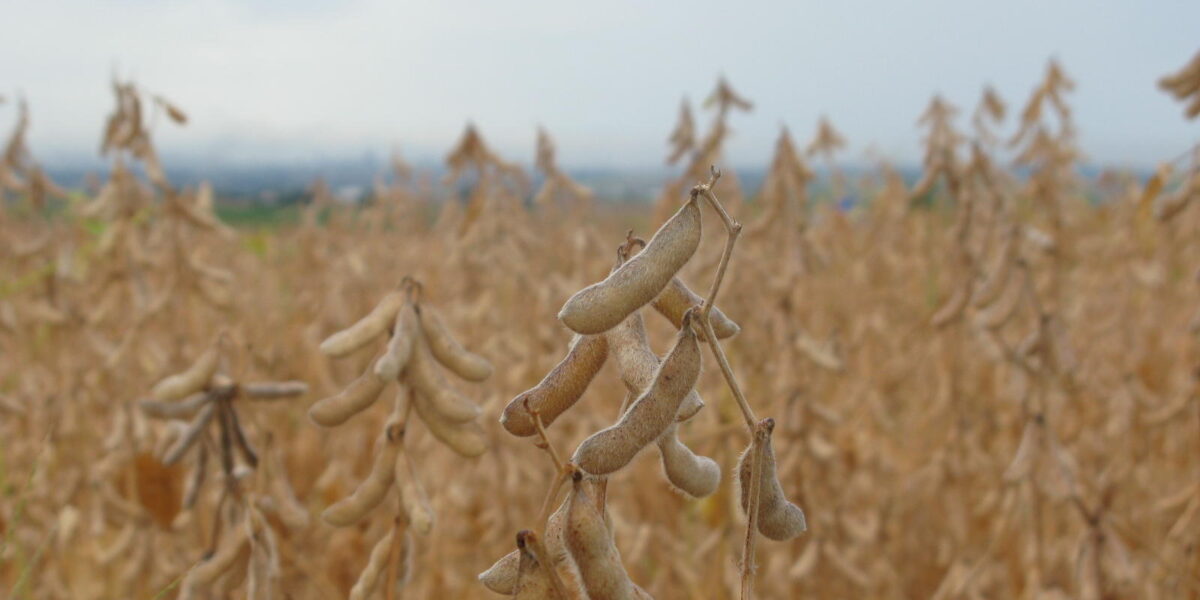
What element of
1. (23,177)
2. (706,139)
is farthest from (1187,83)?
(23,177)

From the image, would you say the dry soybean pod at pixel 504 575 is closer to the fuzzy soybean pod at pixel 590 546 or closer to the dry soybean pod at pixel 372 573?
the fuzzy soybean pod at pixel 590 546

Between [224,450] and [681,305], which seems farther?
[224,450]

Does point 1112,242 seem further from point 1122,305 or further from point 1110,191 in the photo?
point 1110,191

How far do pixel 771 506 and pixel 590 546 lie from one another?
145 millimetres

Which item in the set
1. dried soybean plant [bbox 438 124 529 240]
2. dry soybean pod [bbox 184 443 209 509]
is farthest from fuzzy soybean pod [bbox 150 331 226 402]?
dried soybean plant [bbox 438 124 529 240]

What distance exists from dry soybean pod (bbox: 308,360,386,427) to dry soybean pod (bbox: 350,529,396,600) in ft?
0.50

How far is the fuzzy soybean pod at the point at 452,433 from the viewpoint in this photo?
1163 mm

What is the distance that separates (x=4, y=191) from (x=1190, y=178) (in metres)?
3.46

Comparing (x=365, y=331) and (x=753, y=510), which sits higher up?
(x=365, y=331)

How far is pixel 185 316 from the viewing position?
131 inches

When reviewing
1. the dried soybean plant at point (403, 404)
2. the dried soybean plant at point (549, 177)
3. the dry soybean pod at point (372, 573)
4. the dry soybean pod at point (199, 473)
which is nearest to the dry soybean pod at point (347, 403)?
the dried soybean plant at point (403, 404)

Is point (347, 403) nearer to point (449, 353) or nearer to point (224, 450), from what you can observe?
point (449, 353)

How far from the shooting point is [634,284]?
26.0 inches

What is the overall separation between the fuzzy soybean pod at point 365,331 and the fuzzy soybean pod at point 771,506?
622mm
